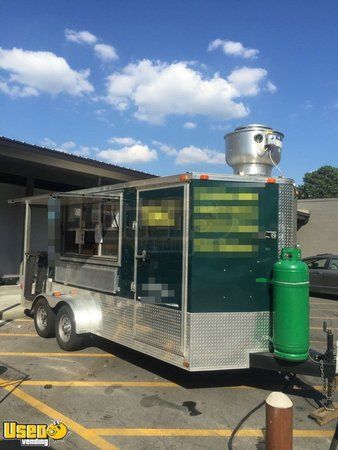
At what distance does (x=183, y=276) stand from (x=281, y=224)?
131cm

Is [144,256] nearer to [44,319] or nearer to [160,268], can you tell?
[160,268]

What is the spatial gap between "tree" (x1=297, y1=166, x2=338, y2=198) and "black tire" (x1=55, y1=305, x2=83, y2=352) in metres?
71.0

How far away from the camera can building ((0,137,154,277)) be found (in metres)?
12.8

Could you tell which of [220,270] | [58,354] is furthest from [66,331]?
[220,270]

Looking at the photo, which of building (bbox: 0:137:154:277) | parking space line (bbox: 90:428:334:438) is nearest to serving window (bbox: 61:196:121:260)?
parking space line (bbox: 90:428:334:438)

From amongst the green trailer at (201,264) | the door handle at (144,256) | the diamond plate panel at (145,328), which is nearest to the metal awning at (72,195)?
the green trailer at (201,264)

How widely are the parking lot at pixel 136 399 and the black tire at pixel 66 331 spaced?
0.48 ft

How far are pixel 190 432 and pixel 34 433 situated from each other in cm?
145

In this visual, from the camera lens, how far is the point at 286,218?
200 inches

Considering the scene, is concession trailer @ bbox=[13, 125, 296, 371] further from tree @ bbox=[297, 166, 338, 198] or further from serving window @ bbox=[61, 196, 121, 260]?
tree @ bbox=[297, 166, 338, 198]

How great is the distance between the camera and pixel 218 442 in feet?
12.7

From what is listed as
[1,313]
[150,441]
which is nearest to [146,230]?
[150,441]

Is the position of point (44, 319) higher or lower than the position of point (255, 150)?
lower

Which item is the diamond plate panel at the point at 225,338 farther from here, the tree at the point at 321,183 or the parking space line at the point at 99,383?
the tree at the point at 321,183
